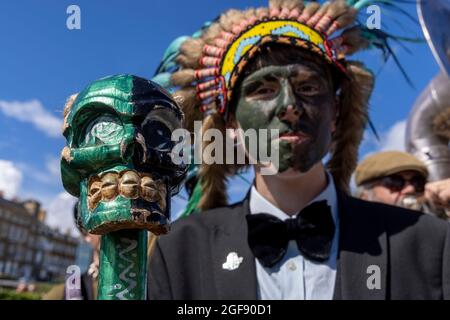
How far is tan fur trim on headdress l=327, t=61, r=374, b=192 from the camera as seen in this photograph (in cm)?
250

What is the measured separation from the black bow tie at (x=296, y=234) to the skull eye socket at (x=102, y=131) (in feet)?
4.17

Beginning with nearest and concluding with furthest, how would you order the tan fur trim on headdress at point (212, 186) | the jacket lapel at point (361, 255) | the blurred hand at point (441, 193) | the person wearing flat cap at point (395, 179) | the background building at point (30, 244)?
the jacket lapel at point (361, 255) < the blurred hand at point (441, 193) < the tan fur trim on headdress at point (212, 186) < the person wearing flat cap at point (395, 179) < the background building at point (30, 244)

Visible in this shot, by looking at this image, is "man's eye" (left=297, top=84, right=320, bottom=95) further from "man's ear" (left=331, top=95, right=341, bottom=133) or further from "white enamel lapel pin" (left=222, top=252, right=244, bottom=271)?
"white enamel lapel pin" (left=222, top=252, right=244, bottom=271)

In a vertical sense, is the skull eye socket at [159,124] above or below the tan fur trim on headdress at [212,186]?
below

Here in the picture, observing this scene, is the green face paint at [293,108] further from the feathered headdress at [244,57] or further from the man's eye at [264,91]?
the feathered headdress at [244,57]

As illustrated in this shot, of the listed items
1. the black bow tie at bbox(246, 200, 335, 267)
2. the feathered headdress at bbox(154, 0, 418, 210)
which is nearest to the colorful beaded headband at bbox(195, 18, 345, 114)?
the feathered headdress at bbox(154, 0, 418, 210)

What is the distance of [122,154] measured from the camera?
2.52ft

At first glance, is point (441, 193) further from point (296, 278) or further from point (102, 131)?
point (102, 131)

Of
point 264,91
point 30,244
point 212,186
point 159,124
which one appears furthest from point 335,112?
point 30,244

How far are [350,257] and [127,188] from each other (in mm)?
1366

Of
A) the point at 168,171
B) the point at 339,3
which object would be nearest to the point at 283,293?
the point at 168,171

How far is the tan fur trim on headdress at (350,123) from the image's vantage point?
2.50m

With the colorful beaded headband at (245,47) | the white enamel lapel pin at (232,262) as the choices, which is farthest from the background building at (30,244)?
the white enamel lapel pin at (232,262)
